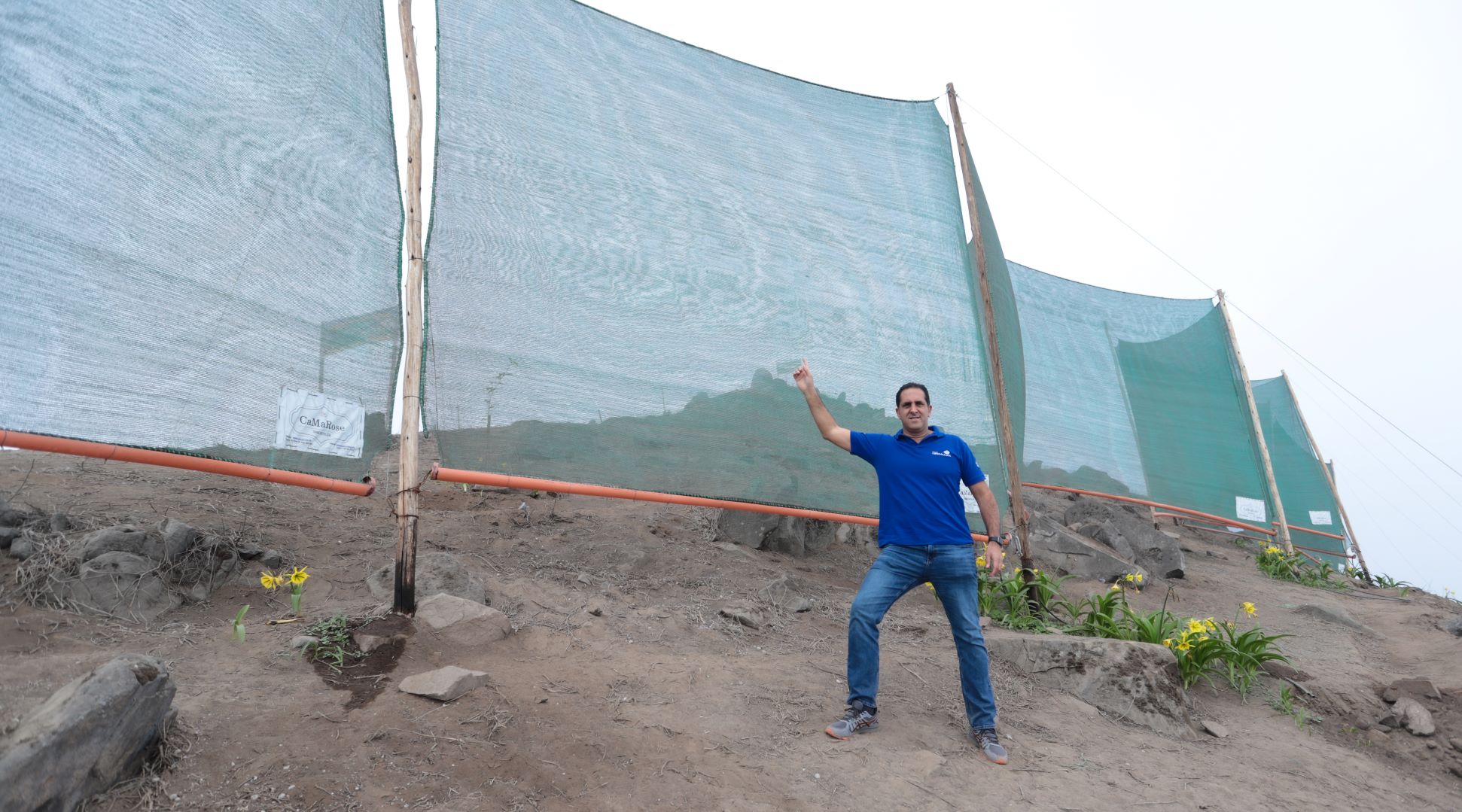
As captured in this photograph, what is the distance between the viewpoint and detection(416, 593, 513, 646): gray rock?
3.03 meters

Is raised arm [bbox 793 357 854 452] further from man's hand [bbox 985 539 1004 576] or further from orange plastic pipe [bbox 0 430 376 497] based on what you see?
orange plastic pipe [bbox 0 430 376 497]

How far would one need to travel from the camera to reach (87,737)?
1.78 metres

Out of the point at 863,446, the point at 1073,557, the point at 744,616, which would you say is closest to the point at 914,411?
the point at 863,446

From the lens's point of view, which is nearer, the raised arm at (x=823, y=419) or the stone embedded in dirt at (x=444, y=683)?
the stone embedded in dirt at (x=444, y=683)

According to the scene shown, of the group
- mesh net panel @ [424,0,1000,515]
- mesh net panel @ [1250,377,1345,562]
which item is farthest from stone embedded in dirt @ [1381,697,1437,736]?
mesh net panel @ [1250,377,1345,562]

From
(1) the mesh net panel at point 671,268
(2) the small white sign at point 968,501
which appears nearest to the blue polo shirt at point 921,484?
(1) the mesh net panel at point 671,268

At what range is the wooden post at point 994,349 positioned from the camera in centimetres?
491

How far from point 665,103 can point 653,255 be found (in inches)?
39.2

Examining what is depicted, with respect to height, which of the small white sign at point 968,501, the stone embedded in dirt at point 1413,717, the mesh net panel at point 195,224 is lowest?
the stone embedded in dirt at point 1413,717

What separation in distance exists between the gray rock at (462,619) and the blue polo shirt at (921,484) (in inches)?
64.8

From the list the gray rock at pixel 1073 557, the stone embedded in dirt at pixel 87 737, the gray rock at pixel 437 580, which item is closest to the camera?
the stone embedded in dirt at pixel 87 737

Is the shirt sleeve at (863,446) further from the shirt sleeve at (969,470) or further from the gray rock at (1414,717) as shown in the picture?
the gray rock at (1414,717)

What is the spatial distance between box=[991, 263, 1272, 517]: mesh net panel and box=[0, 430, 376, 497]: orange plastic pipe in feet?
20.5

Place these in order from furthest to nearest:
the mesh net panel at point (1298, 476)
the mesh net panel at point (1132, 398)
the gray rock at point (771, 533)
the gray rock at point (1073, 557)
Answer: the mesh net panel at point (1298, 476) → the mesh net panel at point (1132, 398) → the gray rock at point (1073, 557) → the gray rock at point (771, 533)
